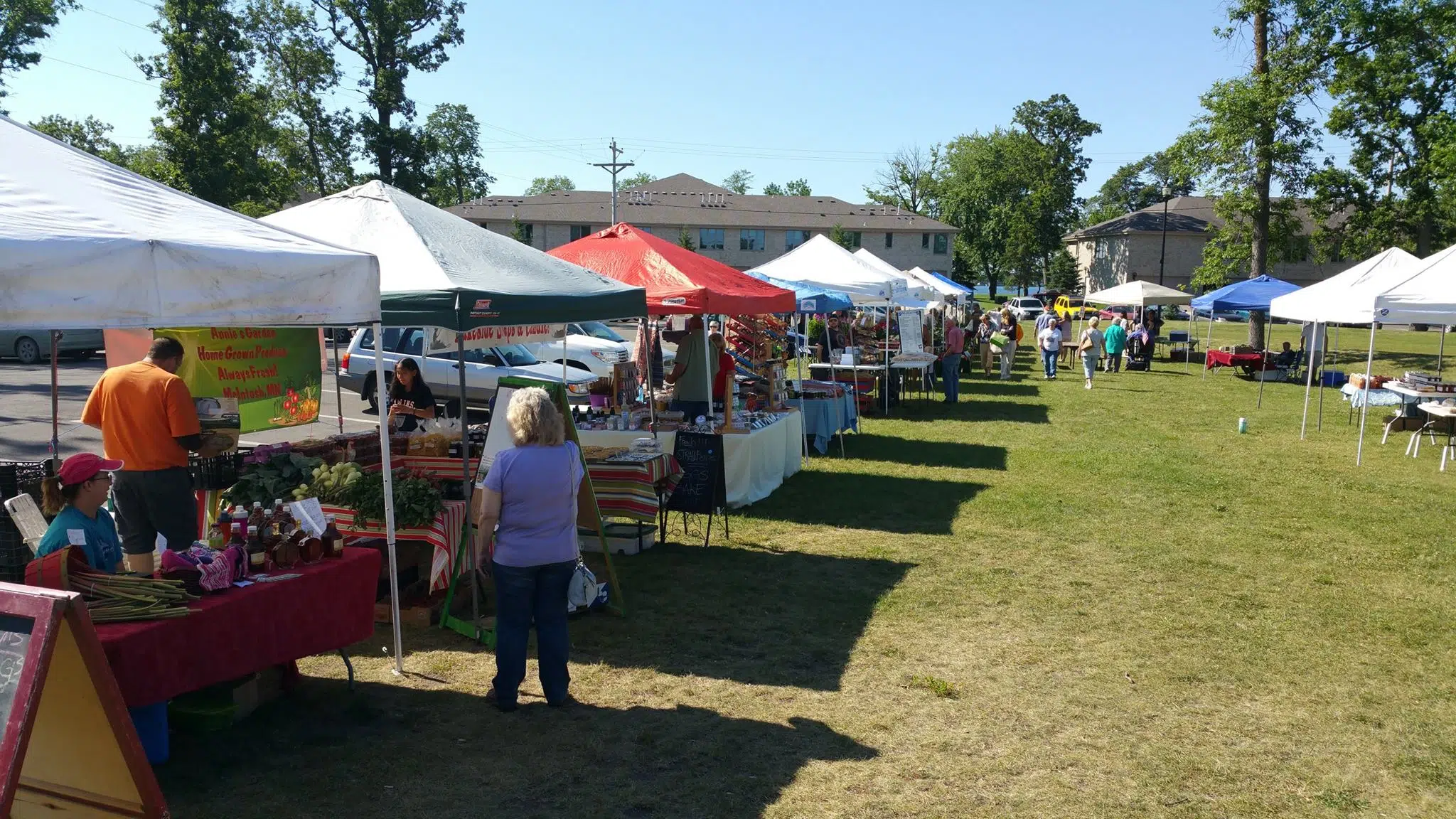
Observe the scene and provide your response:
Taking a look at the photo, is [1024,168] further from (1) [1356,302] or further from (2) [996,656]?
(2) [996,656]

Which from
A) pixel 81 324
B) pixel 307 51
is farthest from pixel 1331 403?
pixel 307 51

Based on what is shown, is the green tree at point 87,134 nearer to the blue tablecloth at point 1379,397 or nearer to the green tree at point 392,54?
the green tree at point 392,54

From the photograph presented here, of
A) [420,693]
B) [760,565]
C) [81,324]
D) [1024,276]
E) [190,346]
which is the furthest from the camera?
[1024,276]

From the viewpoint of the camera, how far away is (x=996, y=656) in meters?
6.33

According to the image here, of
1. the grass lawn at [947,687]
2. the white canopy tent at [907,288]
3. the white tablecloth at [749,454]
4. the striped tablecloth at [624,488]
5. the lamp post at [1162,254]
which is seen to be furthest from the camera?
the lamp post at [1162,254]

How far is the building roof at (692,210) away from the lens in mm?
66000

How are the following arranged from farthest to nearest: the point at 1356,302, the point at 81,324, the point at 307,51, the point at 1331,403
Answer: the point at 307,51 < the point at 1331,403 < the point at 1356,302 < the point at 81,324

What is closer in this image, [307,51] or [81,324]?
[81,324]

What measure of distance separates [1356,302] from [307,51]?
125 feet

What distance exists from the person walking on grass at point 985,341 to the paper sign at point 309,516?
74.9 feet

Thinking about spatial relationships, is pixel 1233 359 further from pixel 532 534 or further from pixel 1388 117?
pixel 532 534

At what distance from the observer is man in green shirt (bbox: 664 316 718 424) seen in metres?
10.9

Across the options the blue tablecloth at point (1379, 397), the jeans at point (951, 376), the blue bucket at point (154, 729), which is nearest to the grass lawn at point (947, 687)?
the blue bucket at point (154, 729)

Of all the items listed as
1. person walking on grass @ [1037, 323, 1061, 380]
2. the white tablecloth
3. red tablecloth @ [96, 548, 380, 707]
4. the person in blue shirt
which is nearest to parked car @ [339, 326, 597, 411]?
the white tablecloth
